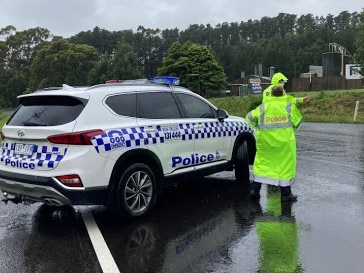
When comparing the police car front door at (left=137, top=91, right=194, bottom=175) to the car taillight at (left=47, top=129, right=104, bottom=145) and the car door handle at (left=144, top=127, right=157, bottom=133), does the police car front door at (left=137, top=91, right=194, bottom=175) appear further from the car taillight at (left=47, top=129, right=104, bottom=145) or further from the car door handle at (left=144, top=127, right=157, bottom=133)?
the car taillight at (left=47, top=129, right=104, bottom=145)

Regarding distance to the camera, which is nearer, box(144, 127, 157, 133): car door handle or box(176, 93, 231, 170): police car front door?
box(144, 127, 157, 133): car door handle

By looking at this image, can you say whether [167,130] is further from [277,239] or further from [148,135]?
[277,239]

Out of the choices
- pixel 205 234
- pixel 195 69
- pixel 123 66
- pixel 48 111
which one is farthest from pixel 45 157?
pixel 123 66

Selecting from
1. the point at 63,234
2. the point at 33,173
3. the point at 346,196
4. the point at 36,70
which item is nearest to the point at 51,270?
the point at 63,234

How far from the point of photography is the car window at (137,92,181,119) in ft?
20.9

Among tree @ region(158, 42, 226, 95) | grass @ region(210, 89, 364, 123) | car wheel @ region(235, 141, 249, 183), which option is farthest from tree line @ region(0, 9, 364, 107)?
car wheel @ region(235, 141, 249, 183)

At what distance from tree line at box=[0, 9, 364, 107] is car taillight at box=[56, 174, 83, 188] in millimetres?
61999

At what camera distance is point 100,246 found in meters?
5.10

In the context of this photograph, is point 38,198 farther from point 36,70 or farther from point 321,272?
Result: point 36,70

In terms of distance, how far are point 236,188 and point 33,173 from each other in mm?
3496

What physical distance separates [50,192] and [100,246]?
92cm

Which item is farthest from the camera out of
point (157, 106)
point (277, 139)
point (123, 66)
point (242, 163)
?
point (123, 66)

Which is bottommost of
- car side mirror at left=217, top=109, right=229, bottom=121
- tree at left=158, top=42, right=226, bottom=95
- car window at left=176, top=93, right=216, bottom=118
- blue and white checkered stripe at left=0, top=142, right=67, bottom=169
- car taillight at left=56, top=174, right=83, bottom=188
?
car taillight at left=56, top=174, right=83, bottom=188

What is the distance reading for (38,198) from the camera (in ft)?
18.4
